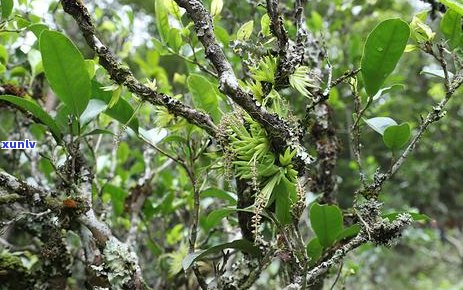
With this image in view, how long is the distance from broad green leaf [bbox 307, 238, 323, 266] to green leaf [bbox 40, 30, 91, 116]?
1.57ft

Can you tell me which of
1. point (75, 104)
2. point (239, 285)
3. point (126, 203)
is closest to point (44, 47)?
point (75, 104)

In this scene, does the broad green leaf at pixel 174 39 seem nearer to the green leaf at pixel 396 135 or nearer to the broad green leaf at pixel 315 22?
the green leaf at pixel 396 135

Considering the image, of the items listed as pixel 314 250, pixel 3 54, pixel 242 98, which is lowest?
pixel 314 250

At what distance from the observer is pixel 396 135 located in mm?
938

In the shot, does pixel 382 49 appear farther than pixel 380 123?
No

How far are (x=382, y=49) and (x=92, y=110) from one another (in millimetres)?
505

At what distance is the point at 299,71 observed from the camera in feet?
2.56

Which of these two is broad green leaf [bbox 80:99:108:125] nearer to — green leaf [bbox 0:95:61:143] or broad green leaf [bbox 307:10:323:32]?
green leaf [bbox 0:95:61:143]

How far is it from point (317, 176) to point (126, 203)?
1.74ft

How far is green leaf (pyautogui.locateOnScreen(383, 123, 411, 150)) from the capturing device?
0.93m

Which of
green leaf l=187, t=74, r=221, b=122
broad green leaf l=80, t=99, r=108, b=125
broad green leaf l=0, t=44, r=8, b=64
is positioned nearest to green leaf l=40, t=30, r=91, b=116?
broad green leaf l=80, t=99, r=108, b=125

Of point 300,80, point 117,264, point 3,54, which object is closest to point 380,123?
point 300,80

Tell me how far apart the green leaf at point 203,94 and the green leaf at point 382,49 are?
0.26 metres

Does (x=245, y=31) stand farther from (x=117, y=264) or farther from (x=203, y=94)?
(x=117, y=264)
